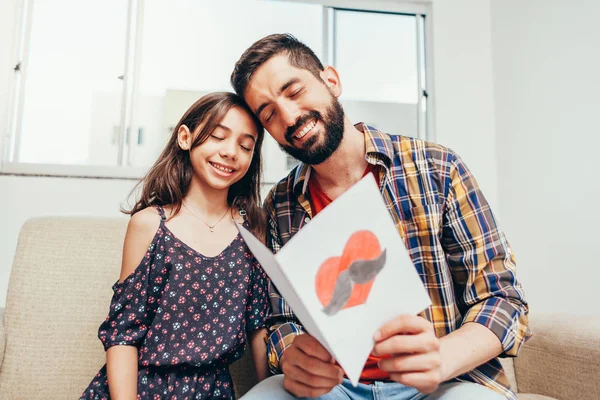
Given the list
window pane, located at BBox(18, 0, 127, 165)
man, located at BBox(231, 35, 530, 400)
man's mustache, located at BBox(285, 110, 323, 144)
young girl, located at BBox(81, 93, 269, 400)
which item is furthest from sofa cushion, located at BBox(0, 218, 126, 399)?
window pane, located at BBox(18, 0, 127, 165)

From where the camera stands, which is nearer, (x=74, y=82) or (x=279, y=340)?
(x=279, y=340)

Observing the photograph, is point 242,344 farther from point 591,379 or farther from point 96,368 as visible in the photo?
point 591,379

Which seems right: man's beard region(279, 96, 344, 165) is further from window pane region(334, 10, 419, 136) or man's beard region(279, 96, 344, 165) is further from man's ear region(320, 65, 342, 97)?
window pane region(334, 10, 419, 136)

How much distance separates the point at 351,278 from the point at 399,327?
0.10 meters

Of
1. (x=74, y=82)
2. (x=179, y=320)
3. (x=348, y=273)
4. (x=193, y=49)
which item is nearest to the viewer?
(x=348, y=273)

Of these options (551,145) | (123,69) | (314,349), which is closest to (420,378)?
(314,349)

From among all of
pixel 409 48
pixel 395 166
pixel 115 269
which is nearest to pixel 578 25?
pixel 409 48

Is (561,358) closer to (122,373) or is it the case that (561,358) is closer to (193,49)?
(122,373)

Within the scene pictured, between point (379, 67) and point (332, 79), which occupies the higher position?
point (379, 67)

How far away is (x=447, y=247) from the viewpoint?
87cm

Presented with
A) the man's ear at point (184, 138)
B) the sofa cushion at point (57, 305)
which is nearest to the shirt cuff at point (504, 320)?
the man's ear at point (184, 138)

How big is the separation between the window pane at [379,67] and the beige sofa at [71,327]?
1459 millimetres

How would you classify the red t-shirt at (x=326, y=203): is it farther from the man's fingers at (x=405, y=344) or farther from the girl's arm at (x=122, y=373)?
the girl's arm at (x=122, y=373)

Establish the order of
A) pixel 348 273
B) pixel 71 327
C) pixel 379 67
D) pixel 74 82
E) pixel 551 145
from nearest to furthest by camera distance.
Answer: pixel 348 273
pixel 71 327
pixel 551 145
pixel 74 82
pixel 379 67
